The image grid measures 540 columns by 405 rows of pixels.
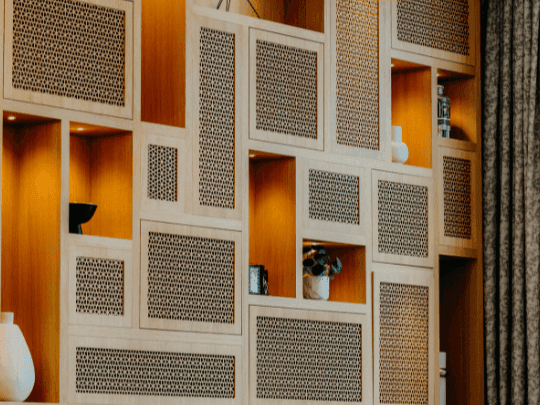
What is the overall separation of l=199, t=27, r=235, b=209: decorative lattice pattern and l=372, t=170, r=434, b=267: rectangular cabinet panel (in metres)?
0.87

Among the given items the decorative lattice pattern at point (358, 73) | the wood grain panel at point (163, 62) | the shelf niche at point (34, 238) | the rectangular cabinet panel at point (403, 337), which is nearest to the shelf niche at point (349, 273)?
the rectangular cabinet panel at point (403, 337)

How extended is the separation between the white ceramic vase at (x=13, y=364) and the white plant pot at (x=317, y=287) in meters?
1.53

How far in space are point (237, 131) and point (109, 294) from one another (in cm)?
98

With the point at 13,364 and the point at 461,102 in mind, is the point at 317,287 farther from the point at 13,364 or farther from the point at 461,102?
the point at 13,364

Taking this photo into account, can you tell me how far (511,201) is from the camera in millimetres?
5621

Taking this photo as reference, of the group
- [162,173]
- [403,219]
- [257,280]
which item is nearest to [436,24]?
[403,219]

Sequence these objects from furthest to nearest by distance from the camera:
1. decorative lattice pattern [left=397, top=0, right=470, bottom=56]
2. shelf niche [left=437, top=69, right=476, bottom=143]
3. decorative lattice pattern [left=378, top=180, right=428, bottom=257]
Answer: shelf niche [left=437, top=69, right=476, bottom=143], decorative lattice pattern [left=397, top=0, right=470, bottom=56], decorative lattice pattern [left=378, top=180, right=428, bottom=257]

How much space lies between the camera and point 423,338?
5410 millimetres

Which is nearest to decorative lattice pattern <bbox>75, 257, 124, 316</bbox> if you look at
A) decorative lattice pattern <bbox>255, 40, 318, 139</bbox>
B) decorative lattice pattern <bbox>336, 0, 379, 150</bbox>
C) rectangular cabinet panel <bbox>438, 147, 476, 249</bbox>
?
decorative lattice pattern <bbox>255, 40, 318, 139</bbox>

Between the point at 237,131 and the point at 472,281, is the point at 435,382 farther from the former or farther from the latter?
the point at 237,131

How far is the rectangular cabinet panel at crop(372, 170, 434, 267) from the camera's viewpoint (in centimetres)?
528

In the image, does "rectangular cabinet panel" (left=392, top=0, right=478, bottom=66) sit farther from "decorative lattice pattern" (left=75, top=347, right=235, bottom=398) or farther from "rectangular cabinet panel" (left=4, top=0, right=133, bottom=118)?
"decorative lattice pattern" (left=75, top=347, right=235, bottom=398)

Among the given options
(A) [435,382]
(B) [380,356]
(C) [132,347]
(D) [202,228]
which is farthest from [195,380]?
(A) [435,382]

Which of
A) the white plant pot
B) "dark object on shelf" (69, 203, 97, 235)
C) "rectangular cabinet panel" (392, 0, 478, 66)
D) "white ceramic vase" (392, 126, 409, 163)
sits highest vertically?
"rectangular cabinet panel" (392, 0, 478, 66)
